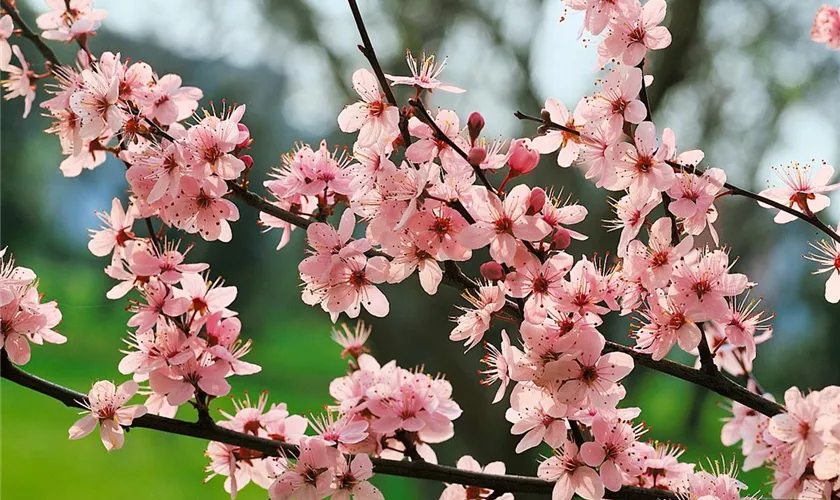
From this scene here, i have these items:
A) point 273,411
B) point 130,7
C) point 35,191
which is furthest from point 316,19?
point 273,411

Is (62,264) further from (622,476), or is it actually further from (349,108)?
(622,476)

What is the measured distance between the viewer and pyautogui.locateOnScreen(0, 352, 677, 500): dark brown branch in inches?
21.2

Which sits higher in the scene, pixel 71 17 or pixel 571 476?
pixel 71 17

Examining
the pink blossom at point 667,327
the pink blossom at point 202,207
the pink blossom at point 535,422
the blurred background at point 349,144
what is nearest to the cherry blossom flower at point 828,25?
the pink blossom at point 667,327

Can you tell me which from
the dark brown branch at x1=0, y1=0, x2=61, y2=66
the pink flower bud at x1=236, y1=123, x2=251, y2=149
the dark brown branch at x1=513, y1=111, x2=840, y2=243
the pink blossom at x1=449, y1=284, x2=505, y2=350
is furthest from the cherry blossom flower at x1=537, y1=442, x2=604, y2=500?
the dark brown branch at x1=0, y1=0, x2=61, y2=66

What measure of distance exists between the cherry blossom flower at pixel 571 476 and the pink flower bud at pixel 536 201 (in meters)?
0.19

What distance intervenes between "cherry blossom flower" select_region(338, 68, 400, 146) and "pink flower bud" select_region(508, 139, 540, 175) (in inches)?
3.2

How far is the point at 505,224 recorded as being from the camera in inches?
18.9

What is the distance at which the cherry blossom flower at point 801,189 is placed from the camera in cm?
57

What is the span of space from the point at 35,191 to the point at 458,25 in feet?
3.75

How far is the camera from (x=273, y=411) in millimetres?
634

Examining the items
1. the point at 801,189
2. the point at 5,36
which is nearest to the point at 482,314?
the point at 801,189

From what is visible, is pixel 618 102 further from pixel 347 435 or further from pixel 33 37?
pixel 33 37

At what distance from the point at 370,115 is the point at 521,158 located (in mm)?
111
